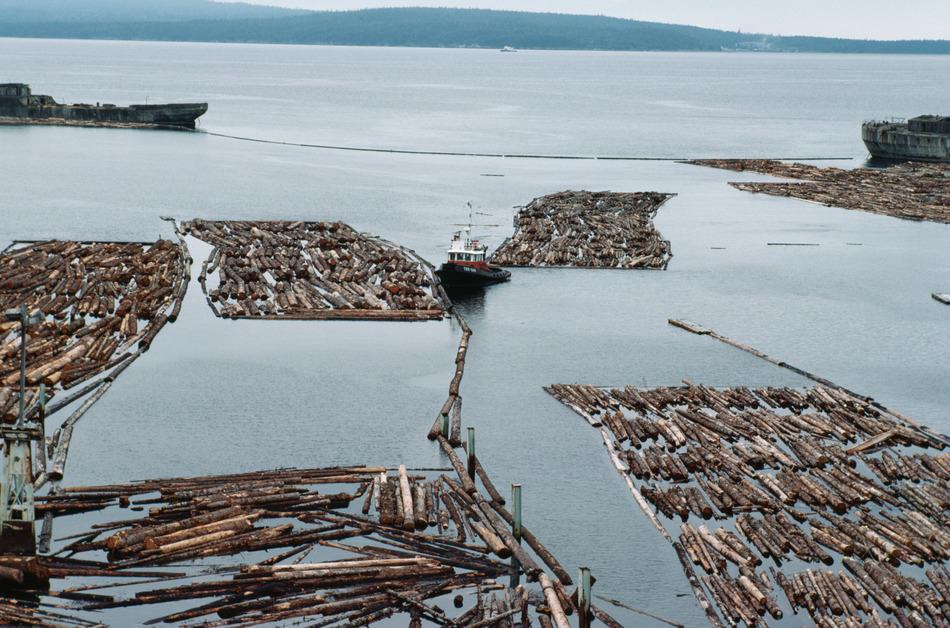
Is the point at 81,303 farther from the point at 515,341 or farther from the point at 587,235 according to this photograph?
the point at 587,235

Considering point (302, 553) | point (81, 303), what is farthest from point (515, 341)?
point (302, 553)

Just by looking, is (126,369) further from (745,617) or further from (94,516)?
(745,617)

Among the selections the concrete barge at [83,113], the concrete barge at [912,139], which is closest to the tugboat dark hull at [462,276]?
the concrete barge at [912,139]

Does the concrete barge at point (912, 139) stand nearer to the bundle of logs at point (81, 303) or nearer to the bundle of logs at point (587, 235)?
the bundle of logs at point (587, 235)

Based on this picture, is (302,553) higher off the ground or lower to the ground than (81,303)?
lower

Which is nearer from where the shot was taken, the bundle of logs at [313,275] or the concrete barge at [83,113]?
the bundle of logs at [313,275]

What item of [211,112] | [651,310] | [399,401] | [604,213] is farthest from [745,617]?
[211,112]
